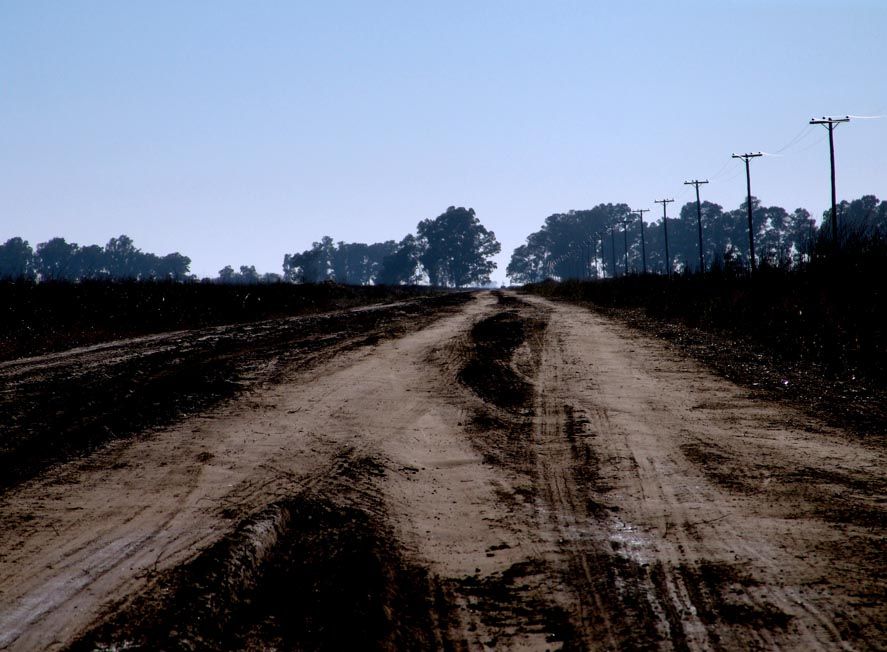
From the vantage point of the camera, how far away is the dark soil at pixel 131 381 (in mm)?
6094

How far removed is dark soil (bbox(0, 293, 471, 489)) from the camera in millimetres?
6094

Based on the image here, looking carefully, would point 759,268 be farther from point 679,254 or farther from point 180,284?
point 679,254

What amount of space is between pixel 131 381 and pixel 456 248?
120m

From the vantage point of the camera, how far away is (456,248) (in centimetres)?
12756

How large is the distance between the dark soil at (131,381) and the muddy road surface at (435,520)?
6 cm

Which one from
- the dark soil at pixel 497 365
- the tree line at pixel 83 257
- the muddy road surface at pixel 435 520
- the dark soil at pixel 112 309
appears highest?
the tree line at pixel 83 257

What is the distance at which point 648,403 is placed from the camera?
7621 mm

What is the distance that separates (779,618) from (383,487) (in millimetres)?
2676

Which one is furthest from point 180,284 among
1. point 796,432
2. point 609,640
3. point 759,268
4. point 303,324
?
point 609,640

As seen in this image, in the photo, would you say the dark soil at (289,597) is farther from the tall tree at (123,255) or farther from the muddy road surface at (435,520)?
the tall tree at (123,255)

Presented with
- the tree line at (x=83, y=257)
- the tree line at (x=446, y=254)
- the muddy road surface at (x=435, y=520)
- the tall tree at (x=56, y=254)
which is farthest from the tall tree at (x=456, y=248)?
the muddy road surface at (x=435, y=520)

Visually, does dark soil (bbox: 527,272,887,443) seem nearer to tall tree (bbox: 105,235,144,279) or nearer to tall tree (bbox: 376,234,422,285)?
tall tree (bbox: 376,234,422,285)

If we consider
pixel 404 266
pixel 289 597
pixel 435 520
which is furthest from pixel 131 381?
pixel 404 266

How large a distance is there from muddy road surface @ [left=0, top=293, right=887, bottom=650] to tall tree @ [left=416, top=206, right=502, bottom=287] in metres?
119
